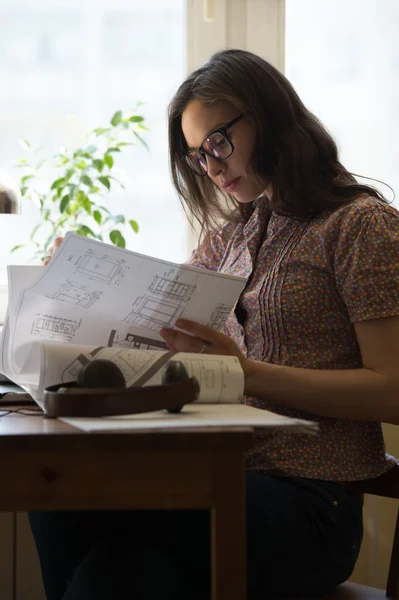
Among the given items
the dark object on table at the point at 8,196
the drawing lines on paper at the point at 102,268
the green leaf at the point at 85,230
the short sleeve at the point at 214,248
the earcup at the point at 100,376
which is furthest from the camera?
the green leaf at the point at 85,230

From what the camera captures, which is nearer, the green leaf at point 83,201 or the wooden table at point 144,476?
the wooden table at point 144,476

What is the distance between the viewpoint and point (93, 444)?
737 millimetres

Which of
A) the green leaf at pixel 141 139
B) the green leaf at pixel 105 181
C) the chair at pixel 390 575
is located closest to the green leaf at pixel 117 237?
the green leaf at pixel 105 181

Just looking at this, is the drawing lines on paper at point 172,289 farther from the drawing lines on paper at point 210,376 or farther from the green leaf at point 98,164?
the green leaf at point 98,164

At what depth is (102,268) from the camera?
1.00 meters

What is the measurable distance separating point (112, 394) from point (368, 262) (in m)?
0.51

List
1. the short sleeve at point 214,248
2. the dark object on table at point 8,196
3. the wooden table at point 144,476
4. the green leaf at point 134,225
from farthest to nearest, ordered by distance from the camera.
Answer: the green leaf at point 134,225
the dark object on table at point 8,196
the short sleeve at point 214,248
the wooden table at point 144,476

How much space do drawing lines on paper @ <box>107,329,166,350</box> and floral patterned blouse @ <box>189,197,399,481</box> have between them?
0.22 m

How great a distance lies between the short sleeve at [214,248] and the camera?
157 centimetres

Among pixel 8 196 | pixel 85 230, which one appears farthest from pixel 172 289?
pixel 85 230

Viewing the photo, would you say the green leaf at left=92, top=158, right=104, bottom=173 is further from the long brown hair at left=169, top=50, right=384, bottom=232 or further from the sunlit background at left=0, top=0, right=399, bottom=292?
the long brown hair at left=169, top=50, right=384, bottom=232

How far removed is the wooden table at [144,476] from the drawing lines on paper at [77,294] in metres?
0.28

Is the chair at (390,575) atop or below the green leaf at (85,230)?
below

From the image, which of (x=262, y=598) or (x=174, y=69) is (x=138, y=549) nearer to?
(x=262, y=598)
